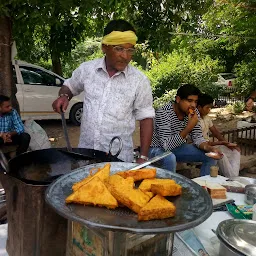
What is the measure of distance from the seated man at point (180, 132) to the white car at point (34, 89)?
210 inches

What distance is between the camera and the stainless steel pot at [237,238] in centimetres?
131

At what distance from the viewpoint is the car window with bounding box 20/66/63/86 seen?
322 inches

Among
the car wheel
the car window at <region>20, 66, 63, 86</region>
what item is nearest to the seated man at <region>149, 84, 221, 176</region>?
the car window at <region>20, 66, 63, 86</region>

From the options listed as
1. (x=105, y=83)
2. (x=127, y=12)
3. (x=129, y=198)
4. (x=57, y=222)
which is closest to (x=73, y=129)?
(x=127, y=12)

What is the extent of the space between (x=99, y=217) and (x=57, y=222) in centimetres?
66

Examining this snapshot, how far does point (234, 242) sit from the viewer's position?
4.47ft

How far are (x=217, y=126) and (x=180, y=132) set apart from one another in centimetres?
648

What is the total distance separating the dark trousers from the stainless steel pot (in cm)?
404

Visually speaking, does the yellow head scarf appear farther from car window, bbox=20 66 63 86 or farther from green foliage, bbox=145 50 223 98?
green foliage, bbox=145 50 223 98

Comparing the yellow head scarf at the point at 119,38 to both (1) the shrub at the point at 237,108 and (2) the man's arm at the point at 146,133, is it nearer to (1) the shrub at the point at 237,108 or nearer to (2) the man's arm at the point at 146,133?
(2) the man's arm at the point at 146,133

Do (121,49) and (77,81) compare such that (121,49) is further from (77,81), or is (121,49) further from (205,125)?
(205,125)

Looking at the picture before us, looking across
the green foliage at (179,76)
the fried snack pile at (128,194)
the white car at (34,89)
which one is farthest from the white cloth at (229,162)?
the green foliage at (179,76)

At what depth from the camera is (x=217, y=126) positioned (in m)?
9.71

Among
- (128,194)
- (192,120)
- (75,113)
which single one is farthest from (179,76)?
(128,194)
